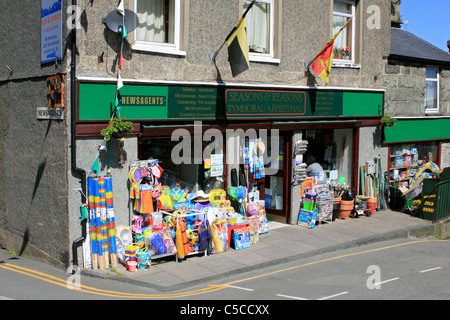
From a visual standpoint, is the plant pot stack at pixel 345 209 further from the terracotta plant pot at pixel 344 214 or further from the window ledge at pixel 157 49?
the window ledge at pixel 157 49

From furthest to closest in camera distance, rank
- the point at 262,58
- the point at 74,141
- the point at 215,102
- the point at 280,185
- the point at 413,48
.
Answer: the point at 413,48
the point at 280,185
the point at 262,58
the point at 215,102
the point at 74,141

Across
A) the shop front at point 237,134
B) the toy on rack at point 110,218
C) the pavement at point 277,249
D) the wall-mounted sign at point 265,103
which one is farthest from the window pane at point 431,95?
the toy on rack at point 110,218

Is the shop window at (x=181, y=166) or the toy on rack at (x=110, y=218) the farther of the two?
the shop window at (x=181, y=166)

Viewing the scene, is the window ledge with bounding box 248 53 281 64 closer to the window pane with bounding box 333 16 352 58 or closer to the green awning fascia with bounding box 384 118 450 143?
the window pane with bounding box 333 16 352 58

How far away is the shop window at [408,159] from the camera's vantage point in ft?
52.1

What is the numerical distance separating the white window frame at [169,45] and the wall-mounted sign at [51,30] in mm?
1463

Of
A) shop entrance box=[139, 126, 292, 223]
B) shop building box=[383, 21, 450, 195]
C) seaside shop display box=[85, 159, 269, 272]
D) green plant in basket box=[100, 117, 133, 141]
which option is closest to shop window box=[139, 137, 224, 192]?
shop entrance box=[139, 126, 292, 223]

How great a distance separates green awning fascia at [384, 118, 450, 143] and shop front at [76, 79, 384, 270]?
961 millimetres

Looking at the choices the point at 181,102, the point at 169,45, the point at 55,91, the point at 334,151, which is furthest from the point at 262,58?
the point at 55,91

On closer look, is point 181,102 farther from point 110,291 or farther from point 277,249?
point 110,291

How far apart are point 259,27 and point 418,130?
728cm

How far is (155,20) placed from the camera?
1044 centimetres

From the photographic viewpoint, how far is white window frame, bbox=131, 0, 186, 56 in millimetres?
9938
